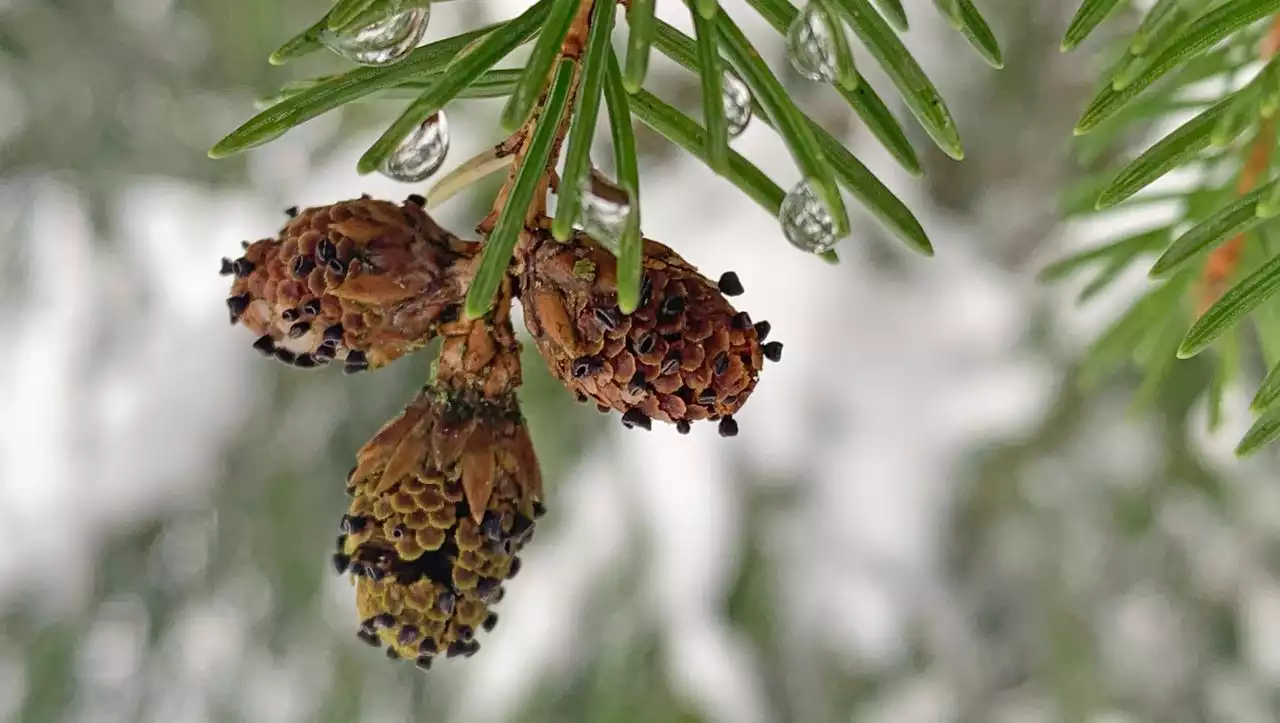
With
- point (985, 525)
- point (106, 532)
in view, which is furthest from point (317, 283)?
point (985, 525)

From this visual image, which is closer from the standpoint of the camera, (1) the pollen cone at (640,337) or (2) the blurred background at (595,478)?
(1) the pollen cone at (640,337)

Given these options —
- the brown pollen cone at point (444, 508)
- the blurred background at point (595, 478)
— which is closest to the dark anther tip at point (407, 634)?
the brown pollen cone at point (444, 508)

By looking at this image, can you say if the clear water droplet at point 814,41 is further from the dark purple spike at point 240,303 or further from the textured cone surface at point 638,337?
the dark purple spike at point 240,303

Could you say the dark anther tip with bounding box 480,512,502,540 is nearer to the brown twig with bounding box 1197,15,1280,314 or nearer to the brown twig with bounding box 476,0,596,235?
the brown twig with bounding box 476,0,596,235

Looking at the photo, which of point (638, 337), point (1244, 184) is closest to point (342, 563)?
point (638, 337)

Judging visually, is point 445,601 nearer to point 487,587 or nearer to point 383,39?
point 487,587

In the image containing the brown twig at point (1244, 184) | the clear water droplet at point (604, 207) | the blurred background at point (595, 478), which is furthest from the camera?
the blurred background at point (595, 478)
